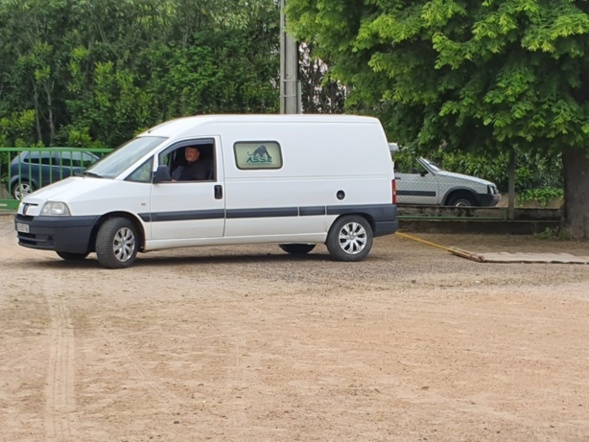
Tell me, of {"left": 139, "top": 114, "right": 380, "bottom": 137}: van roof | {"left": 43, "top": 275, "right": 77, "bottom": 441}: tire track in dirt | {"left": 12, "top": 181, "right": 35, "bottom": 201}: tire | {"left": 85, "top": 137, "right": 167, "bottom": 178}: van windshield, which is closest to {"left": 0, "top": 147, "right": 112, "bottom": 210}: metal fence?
{"left": 12, "top": 181, "right": 35, "bottom": 201}: tire

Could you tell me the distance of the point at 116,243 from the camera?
54.0 ft

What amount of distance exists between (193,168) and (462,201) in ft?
34.5

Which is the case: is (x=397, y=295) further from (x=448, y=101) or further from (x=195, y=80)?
(x=195, y=80)

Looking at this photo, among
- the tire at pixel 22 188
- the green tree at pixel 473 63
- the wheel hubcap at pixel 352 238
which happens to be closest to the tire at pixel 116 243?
the wheel hubcap at pixel 352 238

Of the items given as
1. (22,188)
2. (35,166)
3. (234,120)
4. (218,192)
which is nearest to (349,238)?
(218,192)

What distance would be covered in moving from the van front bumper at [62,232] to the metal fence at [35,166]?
7691 millimetres

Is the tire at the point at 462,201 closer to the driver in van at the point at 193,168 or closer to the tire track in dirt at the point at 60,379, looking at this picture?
the driver in van at the point at 193,168

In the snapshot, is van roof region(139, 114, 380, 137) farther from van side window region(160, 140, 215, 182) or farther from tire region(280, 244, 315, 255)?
tire region(280, 244, 315, 255)

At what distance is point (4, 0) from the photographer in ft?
93.1

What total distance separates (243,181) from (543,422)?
378 inches

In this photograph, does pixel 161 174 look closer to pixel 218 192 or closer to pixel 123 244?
pixel 218 192

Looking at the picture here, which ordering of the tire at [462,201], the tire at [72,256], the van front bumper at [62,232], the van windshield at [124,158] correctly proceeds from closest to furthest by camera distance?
the van front bumper at [62,232]
the van windshield at [124,158]
the tire at [72,256]
the tire at [462,201]

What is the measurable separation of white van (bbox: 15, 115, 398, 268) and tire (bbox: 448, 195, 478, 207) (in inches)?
326

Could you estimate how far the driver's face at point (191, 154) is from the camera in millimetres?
17031
